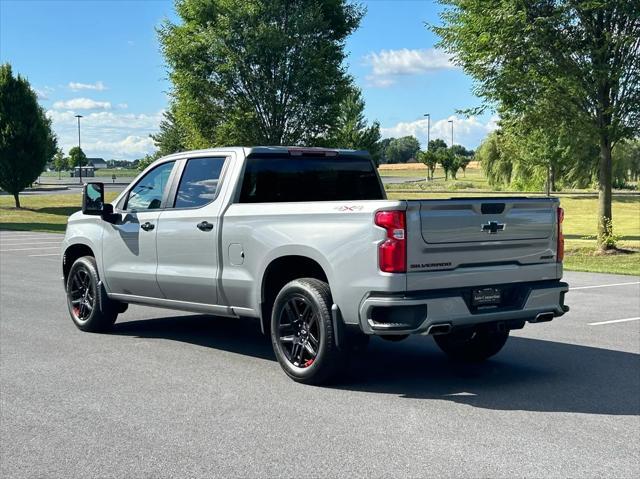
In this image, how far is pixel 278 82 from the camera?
95.2 ft

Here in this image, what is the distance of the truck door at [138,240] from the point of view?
26.2 ft

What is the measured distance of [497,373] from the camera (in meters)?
6.96

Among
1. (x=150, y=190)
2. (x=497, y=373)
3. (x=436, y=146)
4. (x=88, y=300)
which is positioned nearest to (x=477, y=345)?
(x=497, y=373)

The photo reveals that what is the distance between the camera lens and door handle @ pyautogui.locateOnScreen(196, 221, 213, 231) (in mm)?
7259

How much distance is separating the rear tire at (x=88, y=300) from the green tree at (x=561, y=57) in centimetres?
1294

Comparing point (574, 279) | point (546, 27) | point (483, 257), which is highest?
point (546, 27)

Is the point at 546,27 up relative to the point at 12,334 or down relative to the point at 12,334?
up

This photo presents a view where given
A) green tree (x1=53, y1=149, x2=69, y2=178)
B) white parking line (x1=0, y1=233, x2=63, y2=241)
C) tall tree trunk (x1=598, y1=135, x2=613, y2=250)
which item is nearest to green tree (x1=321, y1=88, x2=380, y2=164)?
white parking line (x1=0, y1=233, x2=63, y2=241)

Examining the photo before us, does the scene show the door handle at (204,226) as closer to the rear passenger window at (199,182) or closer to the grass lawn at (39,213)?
the rear passenger window at (199,182)

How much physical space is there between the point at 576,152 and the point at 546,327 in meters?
15.7

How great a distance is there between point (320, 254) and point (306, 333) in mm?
698

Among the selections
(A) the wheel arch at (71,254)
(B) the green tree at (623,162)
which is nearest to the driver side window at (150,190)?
(A) the wheel arch at (71,254)

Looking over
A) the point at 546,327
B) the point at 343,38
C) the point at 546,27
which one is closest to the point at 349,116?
the point at 343,38

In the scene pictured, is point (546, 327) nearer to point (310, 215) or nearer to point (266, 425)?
point (310, 215)
